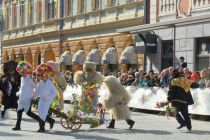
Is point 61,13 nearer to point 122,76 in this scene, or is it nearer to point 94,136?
point 122,76

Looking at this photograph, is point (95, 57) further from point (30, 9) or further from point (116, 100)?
point (116, 100)

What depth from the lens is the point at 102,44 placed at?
31.4 meters

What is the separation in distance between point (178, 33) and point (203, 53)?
1.60 m

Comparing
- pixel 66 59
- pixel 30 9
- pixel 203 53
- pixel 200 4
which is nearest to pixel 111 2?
pixel 66 59

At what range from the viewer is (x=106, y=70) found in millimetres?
29141

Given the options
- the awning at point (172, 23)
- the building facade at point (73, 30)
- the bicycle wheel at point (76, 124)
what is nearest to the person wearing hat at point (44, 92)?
the bicycle wheel at point (76, 124)

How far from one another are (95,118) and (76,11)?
22295 millimetres

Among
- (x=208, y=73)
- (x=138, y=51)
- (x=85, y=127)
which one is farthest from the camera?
(x=138, y=51)

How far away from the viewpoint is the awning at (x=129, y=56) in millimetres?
27828

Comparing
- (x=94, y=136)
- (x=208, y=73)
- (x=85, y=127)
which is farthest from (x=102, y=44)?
(x=94, y=136)

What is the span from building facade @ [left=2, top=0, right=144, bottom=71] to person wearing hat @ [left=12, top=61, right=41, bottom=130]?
46.1 feet

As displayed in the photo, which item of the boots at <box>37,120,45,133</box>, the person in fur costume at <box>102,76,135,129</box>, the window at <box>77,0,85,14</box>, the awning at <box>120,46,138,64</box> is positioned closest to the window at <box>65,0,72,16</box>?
the window at <box>77,0,85,14</box>

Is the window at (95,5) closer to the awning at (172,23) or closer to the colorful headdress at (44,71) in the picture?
the awning at (172,23)

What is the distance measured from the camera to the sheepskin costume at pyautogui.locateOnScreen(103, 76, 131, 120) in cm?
1377
